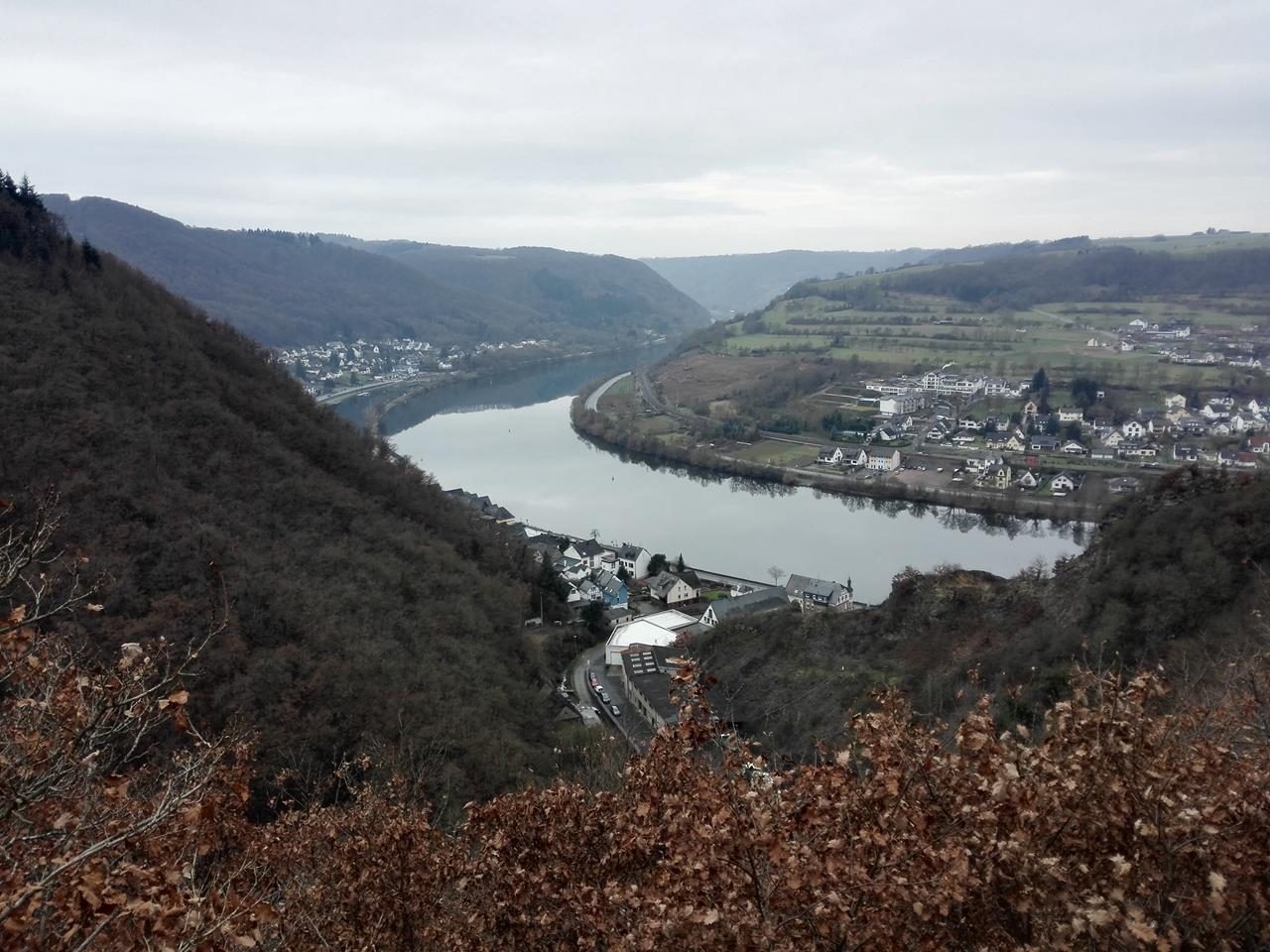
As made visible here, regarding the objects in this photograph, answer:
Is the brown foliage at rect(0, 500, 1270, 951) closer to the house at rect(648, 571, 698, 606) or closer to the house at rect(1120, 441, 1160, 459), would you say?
the house at rect(648, 571, 698, 606)

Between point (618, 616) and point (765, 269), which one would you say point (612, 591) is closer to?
point (618, 616)

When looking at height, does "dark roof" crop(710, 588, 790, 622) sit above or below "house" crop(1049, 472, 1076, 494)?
below

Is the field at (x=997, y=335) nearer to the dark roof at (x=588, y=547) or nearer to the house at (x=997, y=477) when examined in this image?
the house at (x=997, y=477)

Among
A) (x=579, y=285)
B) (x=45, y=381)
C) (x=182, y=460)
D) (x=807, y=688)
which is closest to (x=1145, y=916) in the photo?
(x=807, y=688)

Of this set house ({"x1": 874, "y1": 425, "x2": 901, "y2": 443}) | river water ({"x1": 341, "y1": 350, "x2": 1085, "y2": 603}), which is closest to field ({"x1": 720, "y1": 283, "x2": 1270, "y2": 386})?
house ({"x1": 874, "y1": 425, "x2": 901, "y2": 443})

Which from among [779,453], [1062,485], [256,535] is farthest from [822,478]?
[256,535]

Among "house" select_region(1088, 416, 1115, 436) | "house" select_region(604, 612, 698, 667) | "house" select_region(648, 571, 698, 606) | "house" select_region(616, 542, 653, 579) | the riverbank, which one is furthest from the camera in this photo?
"house" select_region(1088, 416, 1115, 436)

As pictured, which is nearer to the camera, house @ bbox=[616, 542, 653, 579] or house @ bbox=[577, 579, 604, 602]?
house @ bbox=[577, 579, 604, 602]
